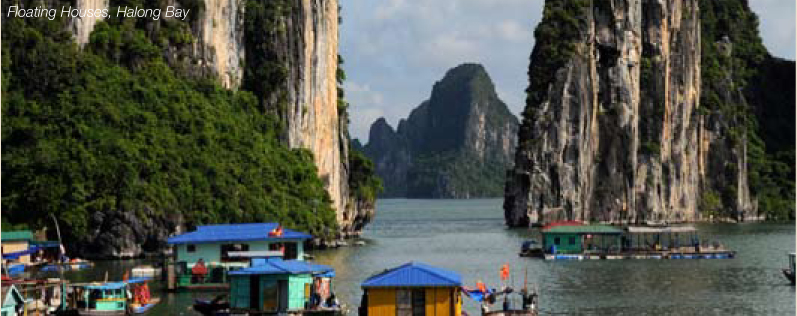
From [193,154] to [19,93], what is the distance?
46.2 ft

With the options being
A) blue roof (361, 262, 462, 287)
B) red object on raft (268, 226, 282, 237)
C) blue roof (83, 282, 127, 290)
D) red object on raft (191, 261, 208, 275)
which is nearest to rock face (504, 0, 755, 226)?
red object on raft (268, 226, 282, 237)

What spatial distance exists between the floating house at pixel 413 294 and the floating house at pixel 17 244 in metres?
39.9

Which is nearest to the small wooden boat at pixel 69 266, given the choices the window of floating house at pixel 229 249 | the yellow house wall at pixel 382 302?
the window of floating house at pixel 229 249

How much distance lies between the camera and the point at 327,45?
13962 centimetres

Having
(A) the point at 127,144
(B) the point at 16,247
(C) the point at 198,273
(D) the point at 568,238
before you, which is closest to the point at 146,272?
(C) the point at 198,273

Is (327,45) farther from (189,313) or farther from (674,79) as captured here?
(189,313)

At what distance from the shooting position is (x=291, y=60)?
12731cm

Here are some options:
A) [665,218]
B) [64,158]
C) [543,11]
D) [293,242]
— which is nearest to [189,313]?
[293,242]

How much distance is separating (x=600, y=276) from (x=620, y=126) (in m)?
99.2

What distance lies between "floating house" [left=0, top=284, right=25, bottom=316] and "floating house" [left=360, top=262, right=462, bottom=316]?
12058 mm

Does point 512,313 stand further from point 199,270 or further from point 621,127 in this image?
point 621,127

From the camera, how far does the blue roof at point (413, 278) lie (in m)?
44.2

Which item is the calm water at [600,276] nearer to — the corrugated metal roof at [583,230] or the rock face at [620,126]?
the corrugated metal roof at [583,230]

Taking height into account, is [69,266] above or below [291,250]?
below
